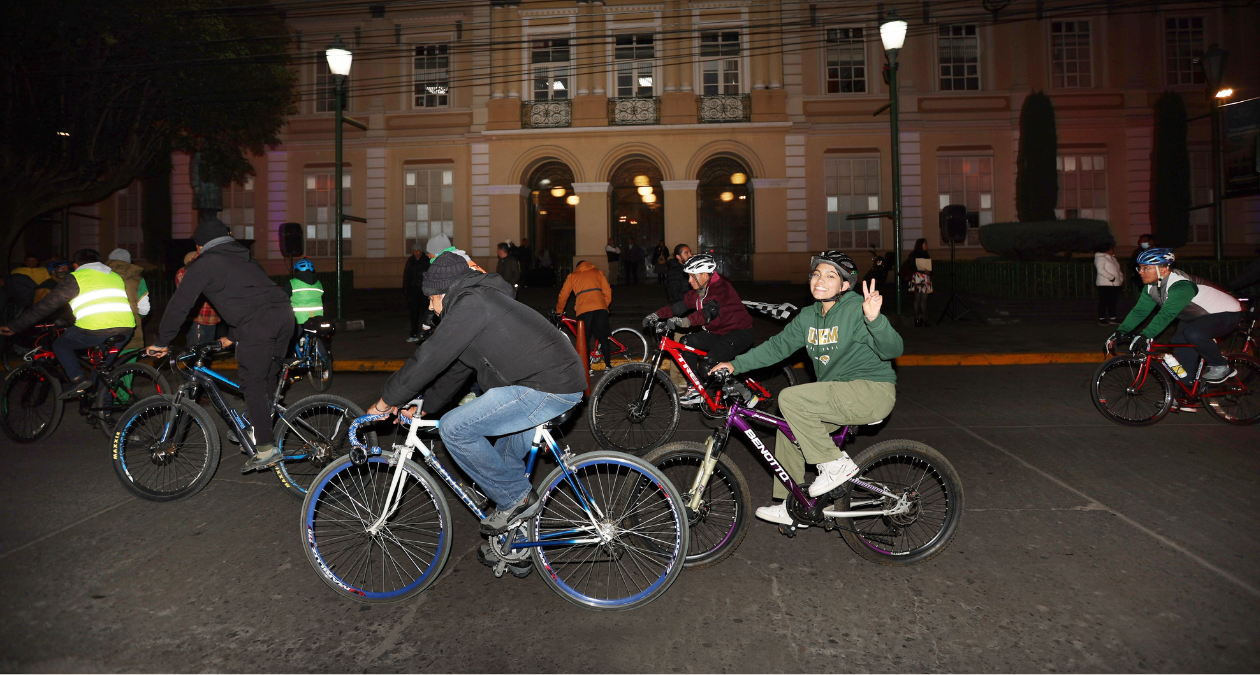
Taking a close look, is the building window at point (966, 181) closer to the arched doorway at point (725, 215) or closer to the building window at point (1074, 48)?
the building window at point (1074, 48)

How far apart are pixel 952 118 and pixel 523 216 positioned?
14.3m

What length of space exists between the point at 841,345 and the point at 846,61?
81.8 ft

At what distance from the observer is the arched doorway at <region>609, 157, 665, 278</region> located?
29.0m

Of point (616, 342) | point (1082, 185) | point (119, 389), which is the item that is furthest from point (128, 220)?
point (1082, 185)

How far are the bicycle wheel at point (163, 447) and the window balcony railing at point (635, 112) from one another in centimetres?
2267

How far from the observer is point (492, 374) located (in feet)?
12.4

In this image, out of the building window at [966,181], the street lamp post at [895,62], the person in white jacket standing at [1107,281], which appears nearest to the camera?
the street lamp post at [895,62]

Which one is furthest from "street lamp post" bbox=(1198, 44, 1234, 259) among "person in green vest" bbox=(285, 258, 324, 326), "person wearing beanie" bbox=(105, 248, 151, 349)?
"person wearing beanie" bbox=(105, 248, 151, 349)

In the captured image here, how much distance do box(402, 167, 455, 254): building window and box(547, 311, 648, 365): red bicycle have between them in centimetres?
1495

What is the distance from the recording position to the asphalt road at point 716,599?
323 centimetres

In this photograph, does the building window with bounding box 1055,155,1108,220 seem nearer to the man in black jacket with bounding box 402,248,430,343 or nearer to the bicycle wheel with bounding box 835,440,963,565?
the man in black jacket with bounding box 402,248,430,343

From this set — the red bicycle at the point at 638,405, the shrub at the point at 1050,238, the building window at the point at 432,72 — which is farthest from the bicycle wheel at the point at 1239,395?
the building window at the point at 432,72

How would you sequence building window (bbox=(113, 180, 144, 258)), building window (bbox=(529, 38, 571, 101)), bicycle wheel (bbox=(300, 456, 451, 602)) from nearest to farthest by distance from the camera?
bicycle wheel (bbox=(300, 456, 451, 602))
building window (bbox=(529, 38, 571, 101))
building window (bbox=(113, 180, 144, 258))

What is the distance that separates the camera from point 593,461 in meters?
3.58
